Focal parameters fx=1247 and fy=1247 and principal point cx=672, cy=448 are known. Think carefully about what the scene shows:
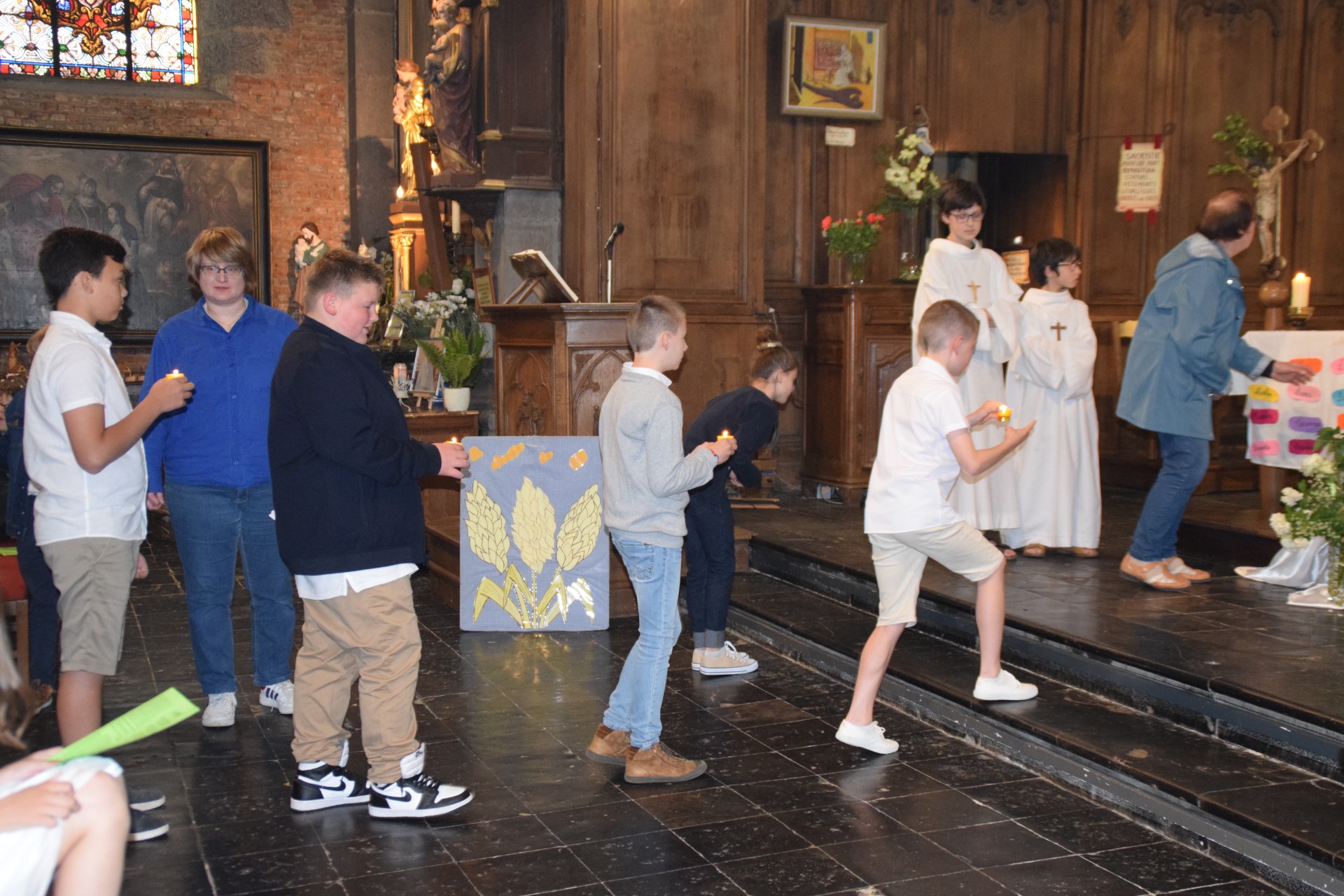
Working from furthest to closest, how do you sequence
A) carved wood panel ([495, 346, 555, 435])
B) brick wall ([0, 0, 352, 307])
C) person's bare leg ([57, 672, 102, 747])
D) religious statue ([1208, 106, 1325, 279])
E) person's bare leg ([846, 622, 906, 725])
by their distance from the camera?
1. brick wall ([0, 0, 352, 307])
2. religious statue ([1208, 106, 1325, 279])
3. carved wood panel ([495, 346, 555, 435])
4. person's bare leg ([846, 622, 906, 725])
5. person's bare leg ([57, 672, 102, 747])

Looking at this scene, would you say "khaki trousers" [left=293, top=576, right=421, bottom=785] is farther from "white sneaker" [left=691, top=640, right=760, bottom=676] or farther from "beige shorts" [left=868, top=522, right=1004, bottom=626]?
"white sneaker" [left=691, top=640, right=760, bottom=676]

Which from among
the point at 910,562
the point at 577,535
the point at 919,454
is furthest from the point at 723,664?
the point at 919,454

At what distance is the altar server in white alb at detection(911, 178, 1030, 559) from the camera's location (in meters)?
6.16

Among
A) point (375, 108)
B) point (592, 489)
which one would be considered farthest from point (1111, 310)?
point (375, 108)

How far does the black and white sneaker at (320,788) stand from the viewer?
3.54m

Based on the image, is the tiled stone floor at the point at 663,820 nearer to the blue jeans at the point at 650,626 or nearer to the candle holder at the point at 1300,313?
the blue jeans at the point at 650,626

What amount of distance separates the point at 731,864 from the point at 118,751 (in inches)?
85.4

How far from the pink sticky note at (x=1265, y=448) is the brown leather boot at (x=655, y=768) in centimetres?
376

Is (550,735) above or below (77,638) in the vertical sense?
below

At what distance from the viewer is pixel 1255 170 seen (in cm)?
746

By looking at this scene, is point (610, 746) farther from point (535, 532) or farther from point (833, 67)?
point (833, 67)

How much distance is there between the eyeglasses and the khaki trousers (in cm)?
125

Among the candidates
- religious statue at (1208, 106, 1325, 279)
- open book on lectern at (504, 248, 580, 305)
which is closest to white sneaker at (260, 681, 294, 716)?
open book on lectern at (504, 248, 580, 305)

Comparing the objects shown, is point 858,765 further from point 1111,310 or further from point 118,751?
point 1111,310
